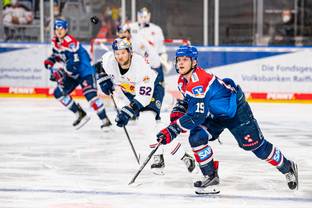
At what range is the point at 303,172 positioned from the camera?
22.2 feet

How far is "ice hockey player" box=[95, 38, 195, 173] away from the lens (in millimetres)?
6523

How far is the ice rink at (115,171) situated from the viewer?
565cm

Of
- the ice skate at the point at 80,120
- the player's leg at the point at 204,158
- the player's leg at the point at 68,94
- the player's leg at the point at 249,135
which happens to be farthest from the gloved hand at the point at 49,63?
the player's leg at the point at 249,135

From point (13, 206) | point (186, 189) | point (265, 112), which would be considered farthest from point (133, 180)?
point (265, 112)

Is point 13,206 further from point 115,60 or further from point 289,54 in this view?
point 289,54

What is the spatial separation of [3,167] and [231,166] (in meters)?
1.90

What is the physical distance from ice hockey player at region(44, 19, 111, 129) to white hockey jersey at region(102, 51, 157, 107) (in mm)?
2364

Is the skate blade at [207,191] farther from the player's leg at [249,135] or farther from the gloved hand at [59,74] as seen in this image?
the gloved hand at [59,74]

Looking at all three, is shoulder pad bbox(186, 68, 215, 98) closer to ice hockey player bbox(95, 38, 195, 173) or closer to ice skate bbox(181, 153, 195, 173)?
ice hockey player bbox(95, 38, 195, 173)

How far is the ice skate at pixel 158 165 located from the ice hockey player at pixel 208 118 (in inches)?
31.3

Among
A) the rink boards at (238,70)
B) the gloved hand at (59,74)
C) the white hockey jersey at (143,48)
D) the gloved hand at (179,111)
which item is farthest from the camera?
the rink boards at (238,70)

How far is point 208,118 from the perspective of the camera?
228 inches

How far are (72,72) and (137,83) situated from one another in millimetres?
2958

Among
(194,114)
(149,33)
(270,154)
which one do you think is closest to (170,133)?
(194,114)
